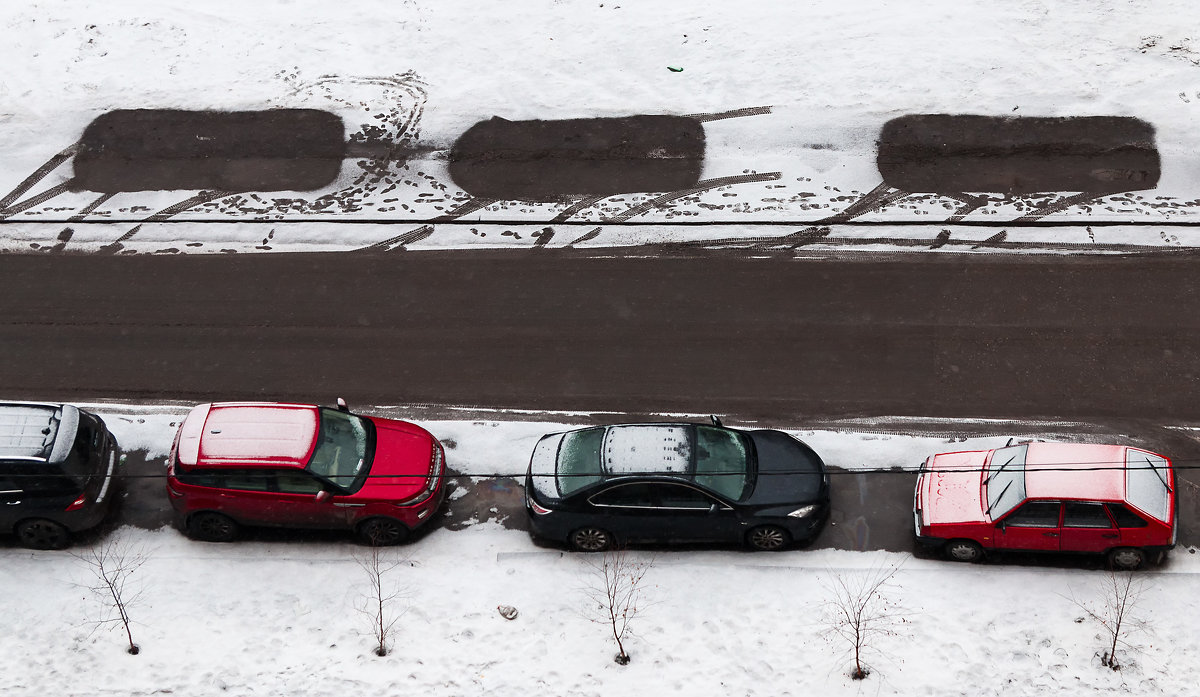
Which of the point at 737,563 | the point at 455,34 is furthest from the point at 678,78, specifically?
the point at 737,563

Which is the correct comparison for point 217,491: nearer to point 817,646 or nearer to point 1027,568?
point 817,646

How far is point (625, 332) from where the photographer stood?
53.7 ft

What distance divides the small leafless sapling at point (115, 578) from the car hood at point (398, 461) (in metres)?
3.26

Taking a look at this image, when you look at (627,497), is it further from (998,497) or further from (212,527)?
(212,527)

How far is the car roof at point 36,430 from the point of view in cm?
1327

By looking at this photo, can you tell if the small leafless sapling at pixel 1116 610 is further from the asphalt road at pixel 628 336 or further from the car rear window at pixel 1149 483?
the asphalt road at pixel 628 336

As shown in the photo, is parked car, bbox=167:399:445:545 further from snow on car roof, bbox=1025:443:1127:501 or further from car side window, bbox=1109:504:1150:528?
car side window, bbox=1109:504:1150:528

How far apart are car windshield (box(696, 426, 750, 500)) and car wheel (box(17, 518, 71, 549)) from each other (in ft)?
27.8

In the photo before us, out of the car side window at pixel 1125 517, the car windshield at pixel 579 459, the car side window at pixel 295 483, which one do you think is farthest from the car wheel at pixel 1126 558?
the car side window at pixel 295 483

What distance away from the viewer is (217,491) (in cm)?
1330

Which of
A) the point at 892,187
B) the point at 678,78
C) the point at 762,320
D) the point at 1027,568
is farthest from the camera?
the point at 678,78

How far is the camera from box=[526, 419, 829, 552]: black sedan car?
42.8ft

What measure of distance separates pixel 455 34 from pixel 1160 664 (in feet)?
56.7

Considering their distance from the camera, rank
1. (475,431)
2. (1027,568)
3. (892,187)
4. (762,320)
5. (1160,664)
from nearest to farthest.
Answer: (1160,664) < (1027,568) < (475,431) < (762,320) < (892,187)
